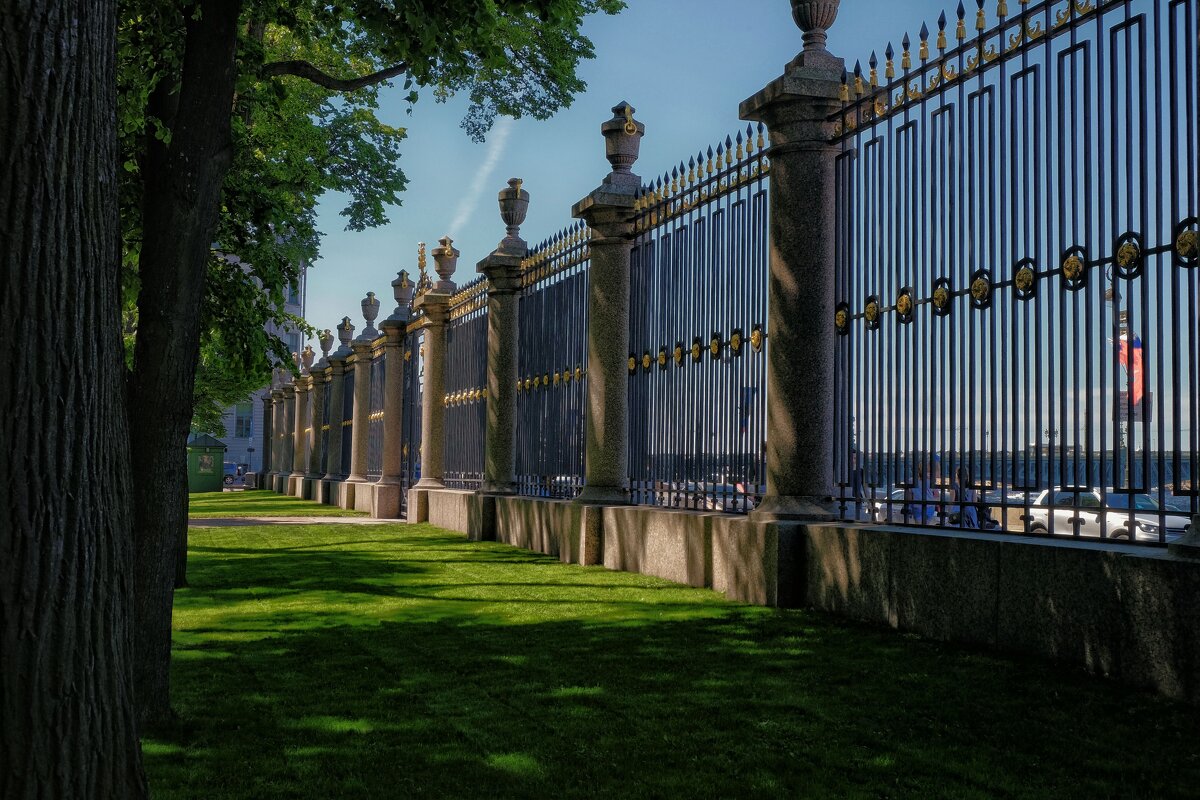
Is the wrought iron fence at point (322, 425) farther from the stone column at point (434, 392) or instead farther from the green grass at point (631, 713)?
the green grass at point (631, 713)

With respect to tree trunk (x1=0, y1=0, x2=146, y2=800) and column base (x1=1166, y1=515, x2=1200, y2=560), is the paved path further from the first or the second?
tree trunk (x1=0, y1=0, x2=146, y2=800)

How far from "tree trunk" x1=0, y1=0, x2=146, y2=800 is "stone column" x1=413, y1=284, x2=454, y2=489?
1660 cm

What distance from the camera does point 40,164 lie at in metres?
2.48

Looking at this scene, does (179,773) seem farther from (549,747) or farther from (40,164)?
(40,164)

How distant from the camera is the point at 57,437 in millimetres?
2486

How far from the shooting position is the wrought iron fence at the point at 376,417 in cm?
2448

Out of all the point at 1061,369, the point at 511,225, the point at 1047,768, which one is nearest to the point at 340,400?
the point at 511,225

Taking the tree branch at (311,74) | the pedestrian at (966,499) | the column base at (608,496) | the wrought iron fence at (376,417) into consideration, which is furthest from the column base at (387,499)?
the pedestrian at (966,499)

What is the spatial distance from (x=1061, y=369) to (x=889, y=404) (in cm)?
163

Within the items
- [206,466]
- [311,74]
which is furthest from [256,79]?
[206,466]

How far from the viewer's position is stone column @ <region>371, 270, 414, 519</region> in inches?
856

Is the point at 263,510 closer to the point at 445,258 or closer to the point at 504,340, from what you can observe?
the point at 445,258

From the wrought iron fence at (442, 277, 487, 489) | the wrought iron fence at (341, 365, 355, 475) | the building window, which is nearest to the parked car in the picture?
the wrought iron fence at (442, 277, 487, 489)

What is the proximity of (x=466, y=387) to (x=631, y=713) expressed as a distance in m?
13.5
